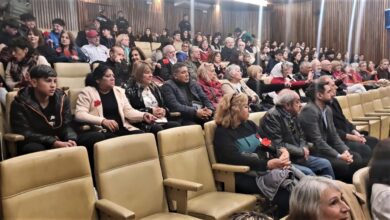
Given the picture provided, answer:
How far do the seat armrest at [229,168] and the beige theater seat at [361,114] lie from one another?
8.57 ft

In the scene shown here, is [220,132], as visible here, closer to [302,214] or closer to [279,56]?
[302,214]

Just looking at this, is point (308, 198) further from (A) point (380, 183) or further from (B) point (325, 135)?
(B) point (325, 135)

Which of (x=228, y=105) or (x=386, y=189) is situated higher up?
(x=228, y=105)

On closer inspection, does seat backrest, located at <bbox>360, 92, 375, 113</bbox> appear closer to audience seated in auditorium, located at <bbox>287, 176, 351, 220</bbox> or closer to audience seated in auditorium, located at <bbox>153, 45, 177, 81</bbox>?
audience seated in auditorium, located at <bbox>153, 45, 177, 81</bbox>

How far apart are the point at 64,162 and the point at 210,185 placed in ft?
3.26

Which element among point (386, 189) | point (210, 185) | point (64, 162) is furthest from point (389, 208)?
point (64, 162)

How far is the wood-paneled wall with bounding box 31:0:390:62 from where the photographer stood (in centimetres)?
837

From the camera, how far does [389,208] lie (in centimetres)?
155

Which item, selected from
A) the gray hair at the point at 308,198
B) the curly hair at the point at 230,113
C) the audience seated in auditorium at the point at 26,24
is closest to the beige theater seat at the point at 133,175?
the curly hair at the point at 230,113

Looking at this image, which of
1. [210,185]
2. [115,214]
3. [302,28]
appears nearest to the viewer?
[115,214]

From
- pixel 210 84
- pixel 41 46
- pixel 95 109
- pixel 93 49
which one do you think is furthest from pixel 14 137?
pixel 93 49

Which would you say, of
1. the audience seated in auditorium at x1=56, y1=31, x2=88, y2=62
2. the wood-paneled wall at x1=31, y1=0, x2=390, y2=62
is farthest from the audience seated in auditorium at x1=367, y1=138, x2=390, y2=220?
the wood-paneled wall at x1=31, y1=0, x2=390, y2=62

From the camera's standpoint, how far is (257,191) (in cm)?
237

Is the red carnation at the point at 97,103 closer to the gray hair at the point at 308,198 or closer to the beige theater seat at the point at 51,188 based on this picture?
the beige theater seat at the point at 51,188
